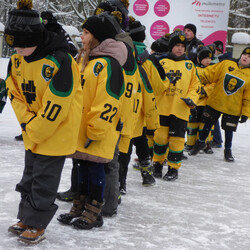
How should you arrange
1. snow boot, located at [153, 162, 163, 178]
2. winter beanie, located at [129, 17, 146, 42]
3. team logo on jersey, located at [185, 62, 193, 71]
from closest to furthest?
1. winter beanie, located at [129, 17, 146, 42]
2. team logo on jersey, located at [185, 62, 193, 71]
3. snow boot, located at [153, 162, 163, 178]

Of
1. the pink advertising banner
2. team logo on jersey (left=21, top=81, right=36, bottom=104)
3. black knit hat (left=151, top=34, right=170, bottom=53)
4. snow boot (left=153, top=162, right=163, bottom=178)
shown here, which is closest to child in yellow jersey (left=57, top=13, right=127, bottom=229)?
team logo on jersey (left=21, top=81, right=36, bottom=104)

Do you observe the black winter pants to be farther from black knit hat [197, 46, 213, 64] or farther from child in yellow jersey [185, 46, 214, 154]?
black knit hat [197, 46, 213, 64]

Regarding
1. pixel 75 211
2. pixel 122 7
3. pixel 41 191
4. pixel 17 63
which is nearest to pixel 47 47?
pixel 17 63

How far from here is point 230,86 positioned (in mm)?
6539

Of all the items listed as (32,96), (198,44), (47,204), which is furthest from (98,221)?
(198,44)

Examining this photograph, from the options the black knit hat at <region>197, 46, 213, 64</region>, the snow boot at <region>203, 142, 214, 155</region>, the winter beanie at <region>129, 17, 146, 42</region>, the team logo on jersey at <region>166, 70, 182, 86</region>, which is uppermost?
the winter beanie at <region>129, 17, 146, 42</region>

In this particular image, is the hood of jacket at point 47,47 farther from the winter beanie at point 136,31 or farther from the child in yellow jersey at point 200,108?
→ the child in yellow jersey at point 200,108

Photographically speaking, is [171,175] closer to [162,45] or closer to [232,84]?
[162,45]

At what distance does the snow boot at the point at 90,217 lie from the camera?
130 inches

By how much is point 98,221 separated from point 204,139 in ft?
12.8

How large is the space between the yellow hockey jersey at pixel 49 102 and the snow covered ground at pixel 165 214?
69cm

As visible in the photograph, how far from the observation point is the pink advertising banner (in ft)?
34.0

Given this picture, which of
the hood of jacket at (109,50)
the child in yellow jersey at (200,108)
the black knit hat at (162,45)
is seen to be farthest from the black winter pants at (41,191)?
the child in yellow jersey at (200,108)

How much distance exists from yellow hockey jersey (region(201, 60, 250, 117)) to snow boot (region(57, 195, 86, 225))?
3.74 meters
